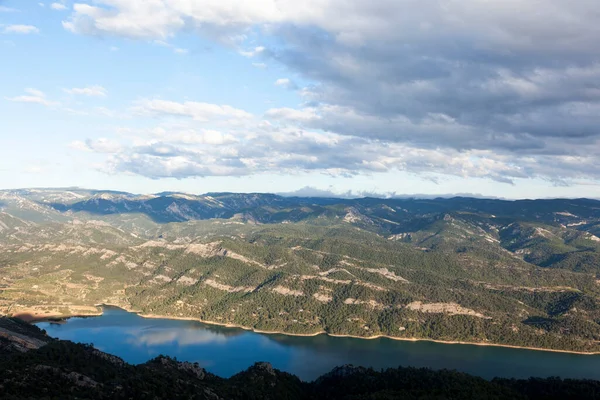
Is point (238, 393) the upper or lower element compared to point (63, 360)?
lower

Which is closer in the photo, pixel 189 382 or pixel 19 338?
pixel 189 382

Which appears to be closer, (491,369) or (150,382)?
(150,382)

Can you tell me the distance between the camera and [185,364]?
139875 millimetres

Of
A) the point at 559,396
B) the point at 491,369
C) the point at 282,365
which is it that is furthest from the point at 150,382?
the point at 491,369

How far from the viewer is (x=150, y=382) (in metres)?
110

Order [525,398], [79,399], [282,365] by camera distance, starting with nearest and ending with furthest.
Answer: [79,399], [525,398], [282,365]

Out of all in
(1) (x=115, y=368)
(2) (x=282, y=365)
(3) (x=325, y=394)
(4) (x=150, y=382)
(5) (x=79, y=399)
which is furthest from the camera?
(2) (x=282, y=365)

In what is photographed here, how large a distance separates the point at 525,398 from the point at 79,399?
116150 millimetres

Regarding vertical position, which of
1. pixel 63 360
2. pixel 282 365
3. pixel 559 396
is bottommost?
pixel 282 365

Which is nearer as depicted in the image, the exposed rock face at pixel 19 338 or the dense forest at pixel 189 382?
the dense forest at pixel 189 382

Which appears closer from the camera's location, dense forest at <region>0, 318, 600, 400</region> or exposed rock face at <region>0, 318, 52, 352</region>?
dense forest at <region>0, 318, 600, 400</region>

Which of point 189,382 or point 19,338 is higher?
point 19,338

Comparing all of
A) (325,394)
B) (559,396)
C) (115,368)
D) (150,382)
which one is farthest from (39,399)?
(559,396)

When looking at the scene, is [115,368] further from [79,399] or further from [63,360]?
[79,399]
